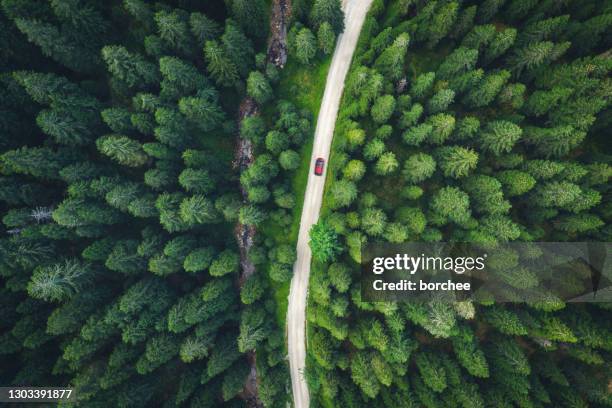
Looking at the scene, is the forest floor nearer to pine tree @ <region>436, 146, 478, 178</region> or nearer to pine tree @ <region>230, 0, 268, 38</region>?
pine tree @ <region>230, 0, 268, 38</region>

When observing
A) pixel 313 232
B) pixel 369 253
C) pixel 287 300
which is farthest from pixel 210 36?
pixel 287 300

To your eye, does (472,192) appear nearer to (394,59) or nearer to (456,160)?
(456,160)

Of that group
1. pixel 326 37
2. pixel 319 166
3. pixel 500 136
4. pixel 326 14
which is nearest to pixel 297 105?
pixel 319 166

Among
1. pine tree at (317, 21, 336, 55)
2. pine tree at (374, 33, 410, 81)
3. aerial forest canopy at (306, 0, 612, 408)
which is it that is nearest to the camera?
aerial forest canopy at (306, 0, 612, 408)

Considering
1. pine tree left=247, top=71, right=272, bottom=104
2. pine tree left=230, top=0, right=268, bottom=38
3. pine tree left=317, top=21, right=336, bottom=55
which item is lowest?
pine tree left=247, top=71, right=272, bottom=104

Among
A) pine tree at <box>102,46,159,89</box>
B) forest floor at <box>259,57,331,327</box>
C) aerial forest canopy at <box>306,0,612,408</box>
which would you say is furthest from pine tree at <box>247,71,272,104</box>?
pine tree at <box>102,46,159,89</box>

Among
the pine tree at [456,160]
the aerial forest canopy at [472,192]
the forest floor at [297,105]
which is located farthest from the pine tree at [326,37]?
the pine tree at [456,160]

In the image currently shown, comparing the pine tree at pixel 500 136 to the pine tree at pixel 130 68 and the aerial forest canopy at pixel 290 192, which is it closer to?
the aerial forest canopy at pixel 290 192
